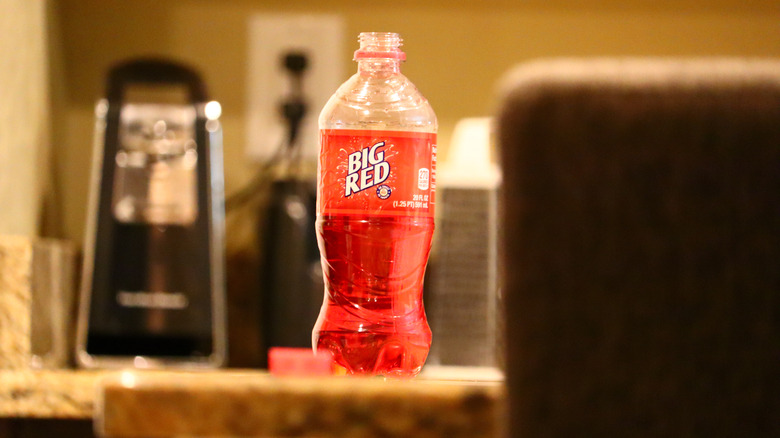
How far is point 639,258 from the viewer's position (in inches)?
11.9

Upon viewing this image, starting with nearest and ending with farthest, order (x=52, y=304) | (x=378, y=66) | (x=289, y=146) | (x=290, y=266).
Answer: (x=378, y=66), (x=52, y=304), (x=290, y=266), (x=289, y=146)

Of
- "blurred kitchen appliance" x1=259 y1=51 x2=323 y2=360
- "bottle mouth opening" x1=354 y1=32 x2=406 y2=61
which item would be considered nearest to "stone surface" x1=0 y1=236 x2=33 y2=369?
"blurred kitchen appliance" x1=259 y1=51 x2=323 y2=360

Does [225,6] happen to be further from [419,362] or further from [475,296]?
[419,362]

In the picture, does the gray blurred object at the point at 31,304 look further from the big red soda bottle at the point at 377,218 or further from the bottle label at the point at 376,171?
the bottle label at the point at 376,171

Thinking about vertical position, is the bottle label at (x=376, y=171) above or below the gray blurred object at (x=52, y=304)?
above

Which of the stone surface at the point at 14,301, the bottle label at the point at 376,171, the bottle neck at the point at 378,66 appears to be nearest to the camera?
the bottle label at the point at 376,171

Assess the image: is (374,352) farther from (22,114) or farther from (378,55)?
(22,114)

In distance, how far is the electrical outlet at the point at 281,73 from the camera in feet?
6.18

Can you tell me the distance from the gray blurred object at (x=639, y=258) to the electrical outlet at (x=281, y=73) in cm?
160

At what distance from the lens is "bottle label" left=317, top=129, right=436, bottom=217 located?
0.69 meters

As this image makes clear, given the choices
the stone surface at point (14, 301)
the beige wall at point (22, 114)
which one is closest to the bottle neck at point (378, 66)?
the stone surface at point (14, 301)

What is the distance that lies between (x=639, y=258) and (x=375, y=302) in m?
0.63

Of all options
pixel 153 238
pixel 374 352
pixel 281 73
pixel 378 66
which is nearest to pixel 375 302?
pixel 374 352

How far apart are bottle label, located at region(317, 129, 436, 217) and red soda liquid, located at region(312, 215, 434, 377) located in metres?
0.11
